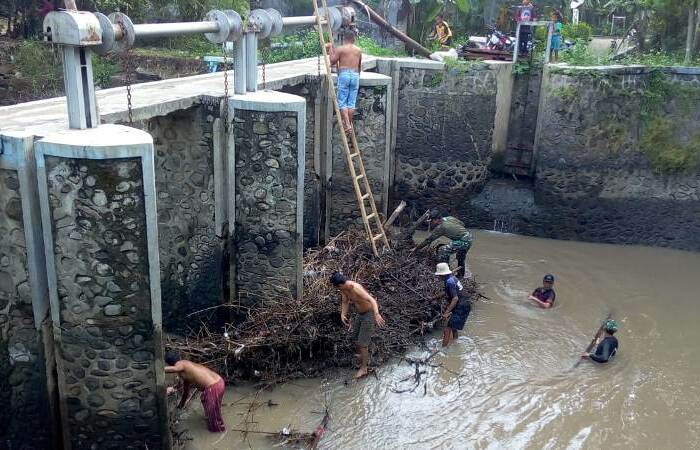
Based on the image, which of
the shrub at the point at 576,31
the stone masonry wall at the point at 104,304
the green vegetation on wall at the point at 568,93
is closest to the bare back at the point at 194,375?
the stone masonry wall at the point at 104,304

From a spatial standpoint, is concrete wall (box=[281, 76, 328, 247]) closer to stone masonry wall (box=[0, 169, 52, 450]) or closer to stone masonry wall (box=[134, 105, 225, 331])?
stone masonry wall (box=[134, 105, 225, 331])

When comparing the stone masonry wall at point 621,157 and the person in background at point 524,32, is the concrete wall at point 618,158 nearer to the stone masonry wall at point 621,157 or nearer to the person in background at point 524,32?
the stone masonry wall at point 621,157

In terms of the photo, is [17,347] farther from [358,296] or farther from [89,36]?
[358,296]

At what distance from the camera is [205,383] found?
630 cm

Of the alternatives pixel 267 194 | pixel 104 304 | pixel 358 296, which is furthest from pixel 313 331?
pixel 104 304

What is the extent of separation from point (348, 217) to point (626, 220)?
17.8 ft

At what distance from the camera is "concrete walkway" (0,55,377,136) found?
230 inches

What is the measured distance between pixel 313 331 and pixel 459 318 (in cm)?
189

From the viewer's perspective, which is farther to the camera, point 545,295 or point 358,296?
point 545,295

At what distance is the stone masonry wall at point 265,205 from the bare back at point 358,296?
88cm

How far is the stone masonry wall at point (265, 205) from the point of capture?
7.38 meters

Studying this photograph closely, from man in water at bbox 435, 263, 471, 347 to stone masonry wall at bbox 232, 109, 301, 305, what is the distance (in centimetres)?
189

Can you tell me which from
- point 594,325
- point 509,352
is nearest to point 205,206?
point 509,352

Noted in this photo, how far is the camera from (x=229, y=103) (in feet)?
24.2
